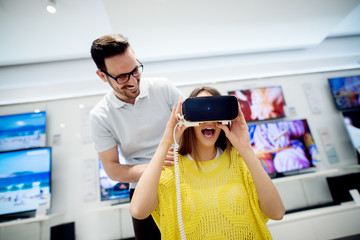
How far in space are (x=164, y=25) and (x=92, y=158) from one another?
6.39 feet

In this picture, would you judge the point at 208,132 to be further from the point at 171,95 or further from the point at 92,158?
the point at 92,158

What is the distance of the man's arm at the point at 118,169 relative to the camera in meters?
1.03

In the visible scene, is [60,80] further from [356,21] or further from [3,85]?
[356,21]

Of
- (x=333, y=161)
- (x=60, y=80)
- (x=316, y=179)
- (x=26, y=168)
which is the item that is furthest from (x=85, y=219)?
(x=333, y=161)

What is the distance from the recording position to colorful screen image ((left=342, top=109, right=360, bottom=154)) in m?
2.47

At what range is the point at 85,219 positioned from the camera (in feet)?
6.87

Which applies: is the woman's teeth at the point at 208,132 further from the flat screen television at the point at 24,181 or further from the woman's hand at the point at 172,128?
the flat screen television at the point at 24,181

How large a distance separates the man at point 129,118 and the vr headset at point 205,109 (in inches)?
18.1

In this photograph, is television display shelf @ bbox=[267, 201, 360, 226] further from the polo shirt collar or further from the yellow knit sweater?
the polo shirt collar

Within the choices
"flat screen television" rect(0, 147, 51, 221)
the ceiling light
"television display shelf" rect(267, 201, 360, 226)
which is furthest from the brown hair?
"television display shelf" rect(267, 201, 360, 226)

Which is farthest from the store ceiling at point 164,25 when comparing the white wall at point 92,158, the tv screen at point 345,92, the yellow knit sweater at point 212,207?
the yellow knit sweater at point 212,207

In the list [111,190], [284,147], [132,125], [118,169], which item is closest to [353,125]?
[284,147]

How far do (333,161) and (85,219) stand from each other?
369cm

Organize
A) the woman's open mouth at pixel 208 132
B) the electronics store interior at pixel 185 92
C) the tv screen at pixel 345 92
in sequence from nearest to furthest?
1. the woman's open mouth at pixel 208 132
2. the electronics store interior at pixel 185 92
3. the tv screen at pixel 345 92
